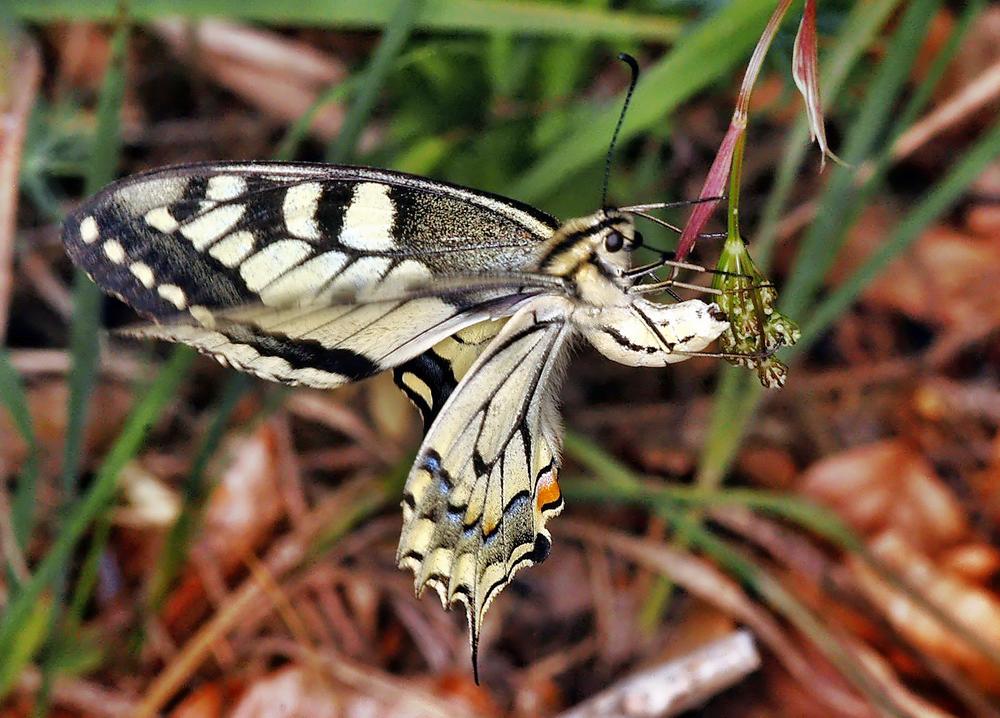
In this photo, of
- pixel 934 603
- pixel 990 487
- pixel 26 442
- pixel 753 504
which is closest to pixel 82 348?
pixel 26 442

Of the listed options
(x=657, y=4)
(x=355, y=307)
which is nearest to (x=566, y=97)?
(x=657, y=4)

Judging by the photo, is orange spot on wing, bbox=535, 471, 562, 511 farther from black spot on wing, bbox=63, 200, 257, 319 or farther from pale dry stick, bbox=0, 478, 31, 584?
pale dry stick, bbox=0, 478, 31, 584

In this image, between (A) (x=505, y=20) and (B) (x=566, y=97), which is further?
(B) (x=566, y=97)

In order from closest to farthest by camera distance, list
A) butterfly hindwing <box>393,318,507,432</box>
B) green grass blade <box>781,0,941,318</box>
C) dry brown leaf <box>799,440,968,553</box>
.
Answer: butterfly hindwing <box>393,318,507,432</box> < green grass blade <box>781,0,941,318</box> < dry brown leaf <box>799,440,968,553</box>

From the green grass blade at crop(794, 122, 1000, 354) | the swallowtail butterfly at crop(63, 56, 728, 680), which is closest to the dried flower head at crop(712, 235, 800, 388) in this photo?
the swallowtail butterfly at crop(63, 56, 728, 680)

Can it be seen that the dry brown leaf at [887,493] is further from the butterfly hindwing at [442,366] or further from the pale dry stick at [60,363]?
the pale dry stick at [60,363]

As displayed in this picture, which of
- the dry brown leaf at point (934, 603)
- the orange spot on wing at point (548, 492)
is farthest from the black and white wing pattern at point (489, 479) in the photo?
the dry brown leaf at point (934, 603)

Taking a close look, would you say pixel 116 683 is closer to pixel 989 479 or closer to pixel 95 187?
pixel 95 187
